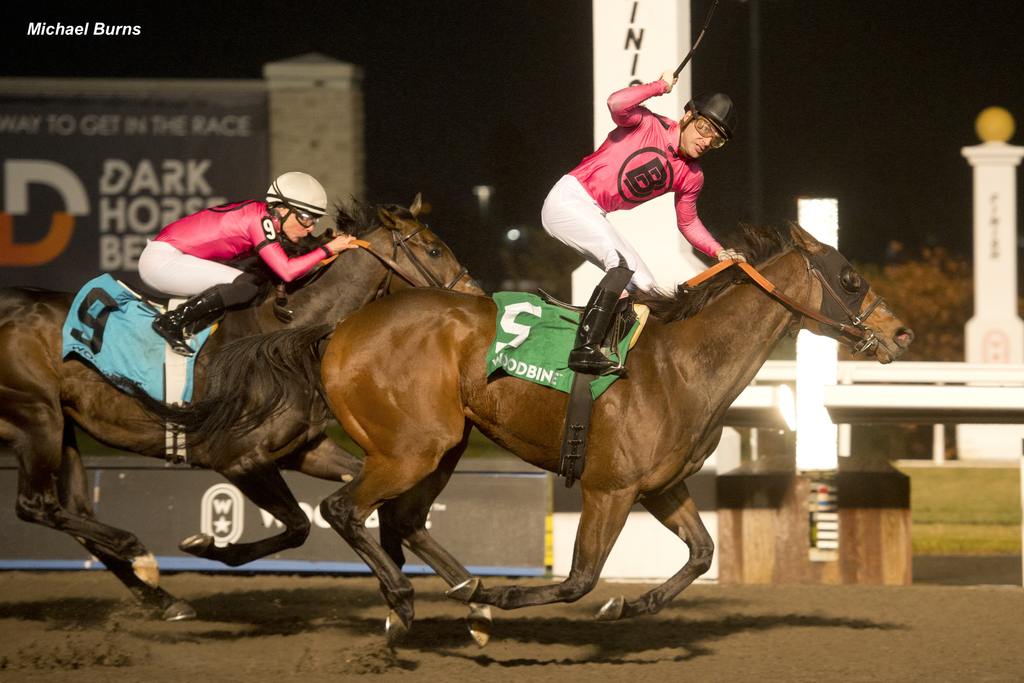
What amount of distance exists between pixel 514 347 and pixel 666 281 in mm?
2046

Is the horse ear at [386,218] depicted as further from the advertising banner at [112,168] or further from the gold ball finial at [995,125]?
the gold ball finial at [995,125]

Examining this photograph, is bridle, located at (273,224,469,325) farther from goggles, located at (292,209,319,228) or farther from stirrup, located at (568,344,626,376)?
stirrup, located at (568,344,626,376)

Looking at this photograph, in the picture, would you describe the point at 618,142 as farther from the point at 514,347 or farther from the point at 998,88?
the point at 998,88

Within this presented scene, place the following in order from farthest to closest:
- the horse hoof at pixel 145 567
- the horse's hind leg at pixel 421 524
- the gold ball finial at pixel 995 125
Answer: the gold ball finial at pixel 995 125 → the horse hoof at pixel 145 567 → the horse's hind leg at pixel 421 524

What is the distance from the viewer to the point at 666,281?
22.4 feet

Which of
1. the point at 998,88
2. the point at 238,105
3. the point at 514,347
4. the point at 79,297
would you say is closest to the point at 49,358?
the point at 79,297

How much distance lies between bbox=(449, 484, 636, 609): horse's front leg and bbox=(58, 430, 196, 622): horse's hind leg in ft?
5.28

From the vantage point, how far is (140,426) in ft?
18.6

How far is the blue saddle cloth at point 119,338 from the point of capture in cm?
556

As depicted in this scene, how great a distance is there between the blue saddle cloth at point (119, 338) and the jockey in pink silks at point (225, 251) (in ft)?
0.23

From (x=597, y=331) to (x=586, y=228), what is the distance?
1.52 feet

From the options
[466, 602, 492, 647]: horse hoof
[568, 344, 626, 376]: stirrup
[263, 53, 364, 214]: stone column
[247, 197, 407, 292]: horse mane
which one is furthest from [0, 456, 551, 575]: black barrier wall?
[263, 53, 364, 214]: stone column

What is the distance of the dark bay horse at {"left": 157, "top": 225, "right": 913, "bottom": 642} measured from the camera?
16.1 feet

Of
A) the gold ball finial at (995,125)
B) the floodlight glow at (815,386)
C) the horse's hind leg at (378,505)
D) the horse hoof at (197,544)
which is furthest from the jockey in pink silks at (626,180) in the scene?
the gold ball finial at (995,125)
